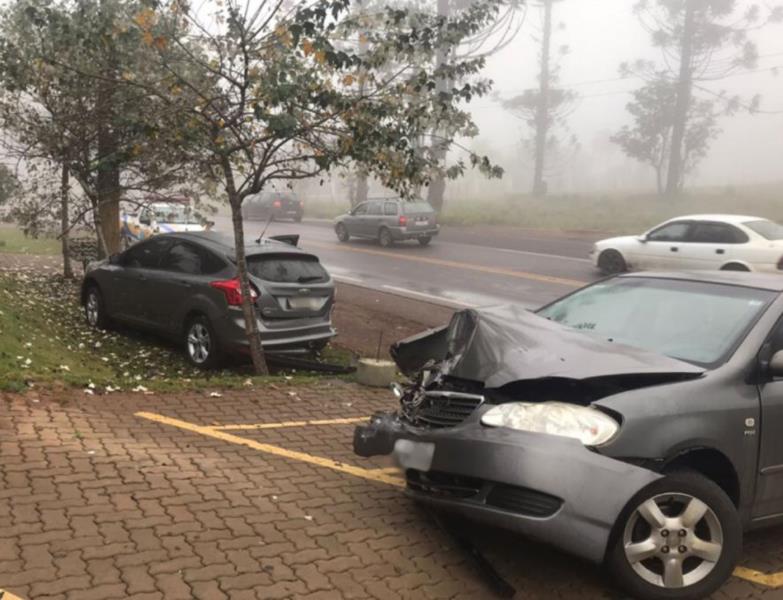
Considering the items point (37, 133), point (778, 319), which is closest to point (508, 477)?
point (778, 319)

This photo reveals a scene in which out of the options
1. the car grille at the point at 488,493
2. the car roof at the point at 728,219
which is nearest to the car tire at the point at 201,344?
the car grille at the point at 488,493

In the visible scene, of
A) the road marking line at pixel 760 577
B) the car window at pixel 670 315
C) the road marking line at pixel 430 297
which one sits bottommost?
the road marking line at pixel 430 297

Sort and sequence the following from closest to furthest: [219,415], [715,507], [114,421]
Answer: [715,507] → [114,421] → [219,415]

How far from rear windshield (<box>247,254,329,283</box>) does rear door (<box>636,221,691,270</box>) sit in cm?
912

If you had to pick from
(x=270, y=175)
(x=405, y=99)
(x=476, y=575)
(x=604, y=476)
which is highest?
(x=405, y=99)

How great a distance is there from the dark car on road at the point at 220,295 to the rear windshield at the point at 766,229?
938 centimetres

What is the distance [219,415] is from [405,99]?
368cm

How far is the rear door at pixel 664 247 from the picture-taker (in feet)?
49.2

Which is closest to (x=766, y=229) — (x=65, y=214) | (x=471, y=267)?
(x=471, y=267)

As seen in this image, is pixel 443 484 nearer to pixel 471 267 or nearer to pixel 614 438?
pixel 614 438

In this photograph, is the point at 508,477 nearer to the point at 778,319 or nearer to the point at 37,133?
the point at 778,319

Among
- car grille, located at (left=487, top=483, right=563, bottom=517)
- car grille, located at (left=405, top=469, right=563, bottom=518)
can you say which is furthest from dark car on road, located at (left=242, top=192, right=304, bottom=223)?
car grille, located at (left=487, top=483, right=563, bottom=517)

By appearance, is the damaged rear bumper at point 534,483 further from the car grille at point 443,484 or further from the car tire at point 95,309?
the car tire at point 95,309

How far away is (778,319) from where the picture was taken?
12.8 ft
